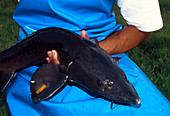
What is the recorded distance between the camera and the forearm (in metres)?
2.11

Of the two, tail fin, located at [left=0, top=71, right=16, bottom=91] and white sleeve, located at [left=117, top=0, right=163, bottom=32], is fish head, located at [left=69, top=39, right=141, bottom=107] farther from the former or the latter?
white sleeve, located at [left=117, top=0, right=163, bottom=32]


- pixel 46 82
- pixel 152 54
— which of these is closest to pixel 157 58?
pixel 152 54

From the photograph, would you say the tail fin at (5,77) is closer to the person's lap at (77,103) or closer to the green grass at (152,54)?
the person's lap at (77,103)

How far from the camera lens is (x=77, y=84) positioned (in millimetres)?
1649

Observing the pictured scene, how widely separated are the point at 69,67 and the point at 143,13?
2.85 ft

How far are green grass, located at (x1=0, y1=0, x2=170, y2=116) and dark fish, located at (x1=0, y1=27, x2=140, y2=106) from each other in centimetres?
113

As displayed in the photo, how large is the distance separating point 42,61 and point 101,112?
21.8 inches

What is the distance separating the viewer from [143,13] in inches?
81.6

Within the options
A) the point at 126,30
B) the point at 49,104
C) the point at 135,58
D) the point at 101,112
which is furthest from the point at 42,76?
the point at 135,58

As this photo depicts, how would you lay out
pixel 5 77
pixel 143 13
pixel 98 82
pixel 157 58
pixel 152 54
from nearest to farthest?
pixel 98 82 < pixel 5 77 < pixel 143 13 < pixel 157 58 < pixel 152 54

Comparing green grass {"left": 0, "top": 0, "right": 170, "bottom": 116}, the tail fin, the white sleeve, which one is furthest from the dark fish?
green grass {"left": 0, "top": 0, "right": 170, "bottom": 116}

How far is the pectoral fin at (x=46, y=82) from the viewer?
1484 mm

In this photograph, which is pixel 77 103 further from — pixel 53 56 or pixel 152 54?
pixel 152 54

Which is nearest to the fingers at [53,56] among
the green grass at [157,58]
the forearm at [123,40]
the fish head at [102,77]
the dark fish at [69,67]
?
the dark fish at [69,67]
